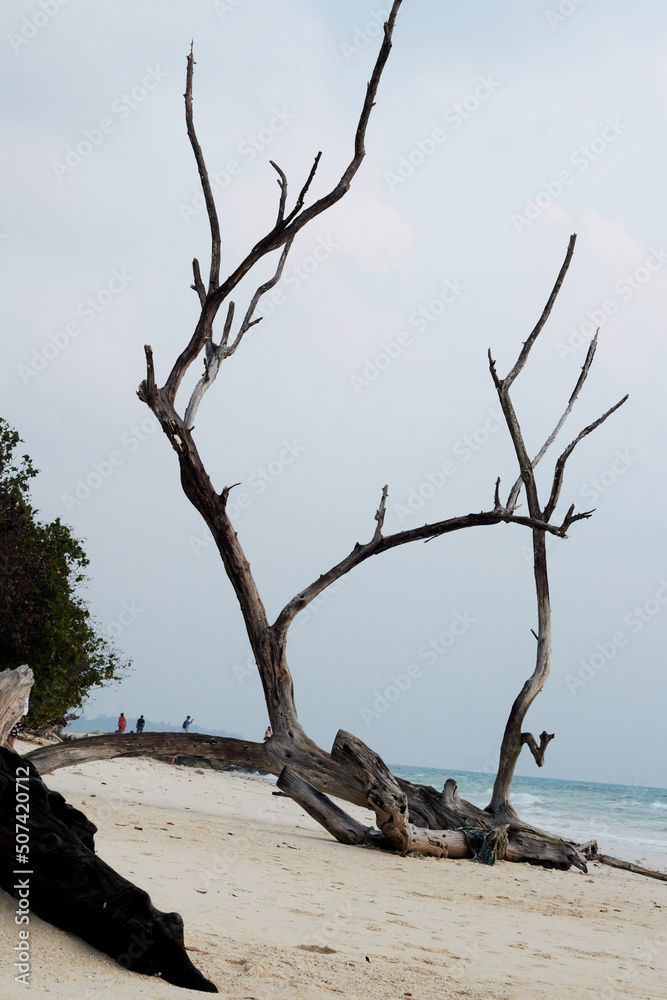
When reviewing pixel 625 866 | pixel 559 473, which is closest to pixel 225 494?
pixel 559 473

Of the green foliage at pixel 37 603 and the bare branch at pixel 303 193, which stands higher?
the bare branch at pixel 303 193

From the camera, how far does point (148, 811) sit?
7770 mm

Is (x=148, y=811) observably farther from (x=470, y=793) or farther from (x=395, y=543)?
(x=470, y=793)

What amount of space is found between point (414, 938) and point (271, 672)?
4427 millimetres

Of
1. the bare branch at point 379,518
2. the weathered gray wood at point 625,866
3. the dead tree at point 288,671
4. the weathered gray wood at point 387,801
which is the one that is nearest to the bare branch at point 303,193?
the dead tree at point 288,671

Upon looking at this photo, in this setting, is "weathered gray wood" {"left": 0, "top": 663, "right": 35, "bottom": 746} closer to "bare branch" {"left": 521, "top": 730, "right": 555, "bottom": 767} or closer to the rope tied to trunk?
the rope tied to trunk

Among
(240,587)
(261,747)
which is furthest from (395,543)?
(261,747)

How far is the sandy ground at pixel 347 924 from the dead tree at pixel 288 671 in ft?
1.49

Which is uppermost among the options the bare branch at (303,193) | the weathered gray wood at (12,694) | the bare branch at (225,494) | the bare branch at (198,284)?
the bare branch at (303,193)

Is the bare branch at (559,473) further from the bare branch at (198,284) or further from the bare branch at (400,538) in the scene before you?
the bare branch at (198,284)

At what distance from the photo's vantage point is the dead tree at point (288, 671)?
25.5ft

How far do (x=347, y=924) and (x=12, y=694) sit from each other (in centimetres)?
202

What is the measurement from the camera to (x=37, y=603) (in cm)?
1528

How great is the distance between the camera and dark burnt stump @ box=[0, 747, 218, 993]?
2.55 m
